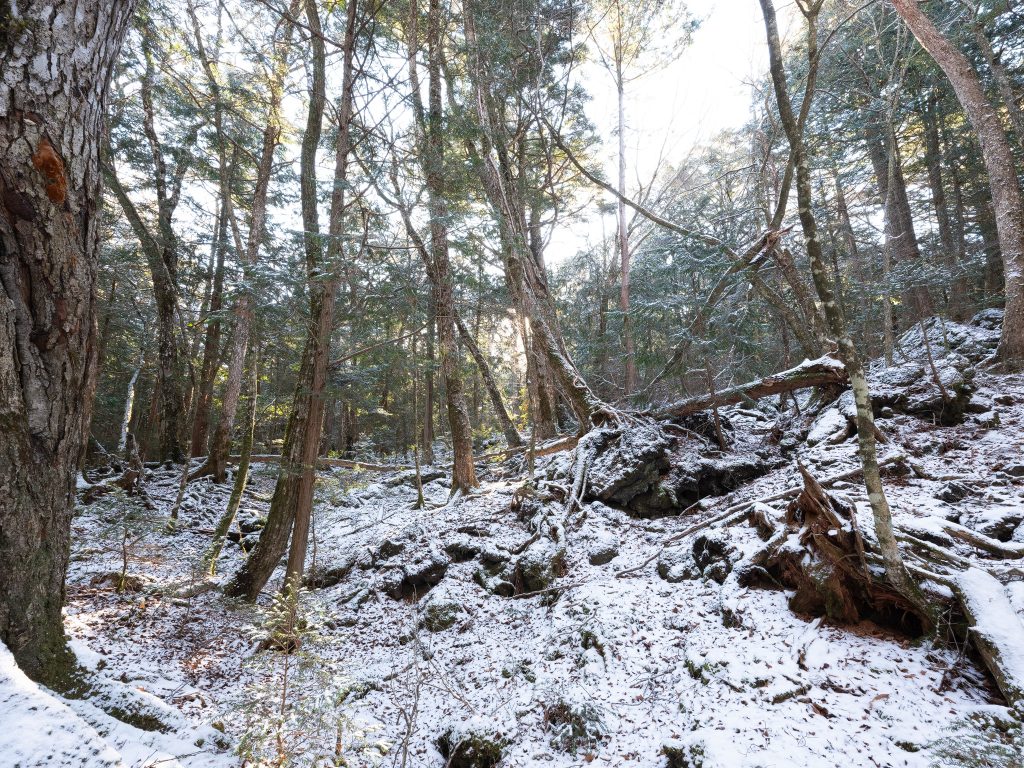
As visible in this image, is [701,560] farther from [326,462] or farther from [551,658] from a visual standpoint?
[326,462]

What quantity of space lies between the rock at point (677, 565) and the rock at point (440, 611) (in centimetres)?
241

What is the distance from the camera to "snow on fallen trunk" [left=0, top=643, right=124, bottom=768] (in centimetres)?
134

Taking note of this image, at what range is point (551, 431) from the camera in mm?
10266

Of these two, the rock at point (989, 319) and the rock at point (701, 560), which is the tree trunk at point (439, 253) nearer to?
the rock at point (701, 560)

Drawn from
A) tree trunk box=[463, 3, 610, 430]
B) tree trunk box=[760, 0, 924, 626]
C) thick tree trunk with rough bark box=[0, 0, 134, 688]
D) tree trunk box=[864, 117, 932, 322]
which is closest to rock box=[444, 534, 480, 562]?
tree trunk box=[463, 3, 610, 430]

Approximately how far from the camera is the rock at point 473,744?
332cm

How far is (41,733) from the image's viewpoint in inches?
55.6

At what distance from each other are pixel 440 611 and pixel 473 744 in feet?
6.06

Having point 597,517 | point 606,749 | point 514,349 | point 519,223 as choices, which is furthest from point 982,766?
point 514,349

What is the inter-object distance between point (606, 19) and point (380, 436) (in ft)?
64.7

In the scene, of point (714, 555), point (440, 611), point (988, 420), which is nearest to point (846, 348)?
point (714, 555)

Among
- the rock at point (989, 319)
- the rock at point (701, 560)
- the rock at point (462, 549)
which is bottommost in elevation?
the rock at point (462, 549)

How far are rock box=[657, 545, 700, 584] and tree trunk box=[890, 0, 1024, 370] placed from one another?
6.92m

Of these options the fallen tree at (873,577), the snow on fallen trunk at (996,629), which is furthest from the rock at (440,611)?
the snow on fallen trunk at (996,629)
